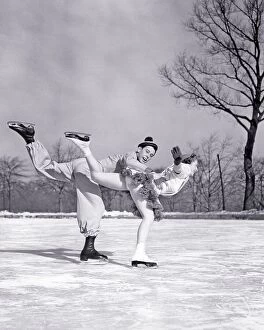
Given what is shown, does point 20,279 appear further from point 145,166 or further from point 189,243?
point 189,243

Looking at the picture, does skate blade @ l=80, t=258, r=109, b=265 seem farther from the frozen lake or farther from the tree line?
the tree line

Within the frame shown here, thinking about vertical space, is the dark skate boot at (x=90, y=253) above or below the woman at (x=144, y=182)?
below

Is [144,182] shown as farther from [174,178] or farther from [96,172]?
[96,172]

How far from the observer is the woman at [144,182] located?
4.07 meters

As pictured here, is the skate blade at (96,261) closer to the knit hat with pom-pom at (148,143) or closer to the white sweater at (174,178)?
the white sweater at (174,178)

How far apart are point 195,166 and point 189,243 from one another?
8.43 ft

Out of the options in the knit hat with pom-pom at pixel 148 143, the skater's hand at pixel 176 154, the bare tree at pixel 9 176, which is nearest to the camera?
the skater's hand at pixel 176 154

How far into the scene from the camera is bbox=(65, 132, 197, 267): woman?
4.07m

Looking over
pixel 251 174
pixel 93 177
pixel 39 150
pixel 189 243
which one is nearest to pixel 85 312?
pixel 93 177

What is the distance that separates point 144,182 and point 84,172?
60 centimetres

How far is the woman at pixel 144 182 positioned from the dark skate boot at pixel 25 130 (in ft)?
1.88

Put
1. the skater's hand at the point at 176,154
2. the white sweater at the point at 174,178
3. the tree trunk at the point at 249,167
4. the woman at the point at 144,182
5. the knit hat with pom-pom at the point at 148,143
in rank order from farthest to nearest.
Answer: the tree trunk at the point at 249,167 < the knit hat with pom-pom at the point at 148,143 < the white sweater at the point at 174,178 < the woman at the point at 144,182 < the skater's hand at the point at 176,154

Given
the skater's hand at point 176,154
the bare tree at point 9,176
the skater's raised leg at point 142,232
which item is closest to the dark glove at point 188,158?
the skater's hand at point 176,154

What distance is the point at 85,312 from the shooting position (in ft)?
7.77
